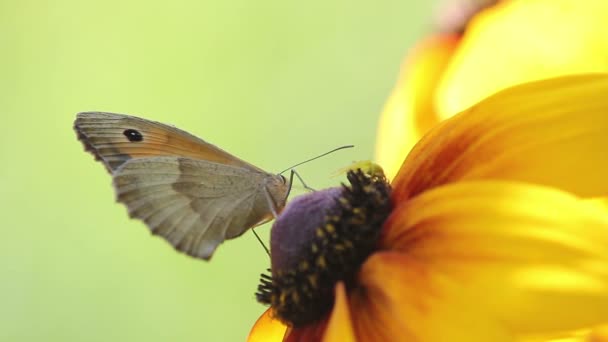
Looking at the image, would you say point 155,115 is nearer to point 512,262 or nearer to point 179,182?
point 179,182

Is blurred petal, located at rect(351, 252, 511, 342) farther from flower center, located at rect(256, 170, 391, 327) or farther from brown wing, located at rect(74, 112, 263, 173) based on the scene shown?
brown wing, located at rect(74, 112, 263, 173)

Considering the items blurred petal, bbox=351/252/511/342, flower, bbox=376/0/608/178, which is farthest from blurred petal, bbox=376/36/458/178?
blurred petal, bbox=351/252/511/342

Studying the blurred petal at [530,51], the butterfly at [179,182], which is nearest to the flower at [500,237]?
the butterfly at [179,182]

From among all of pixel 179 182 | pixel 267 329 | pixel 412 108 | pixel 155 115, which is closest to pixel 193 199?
pixel 179 182

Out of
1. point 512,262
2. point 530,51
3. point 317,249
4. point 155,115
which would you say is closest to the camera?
point 512,262

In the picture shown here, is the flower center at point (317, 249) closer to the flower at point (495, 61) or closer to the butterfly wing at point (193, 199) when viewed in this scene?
the butterfly wing at point (193, 199)

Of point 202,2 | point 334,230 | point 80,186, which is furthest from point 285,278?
point 202,2

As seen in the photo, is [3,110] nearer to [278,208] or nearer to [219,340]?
[219,340]
